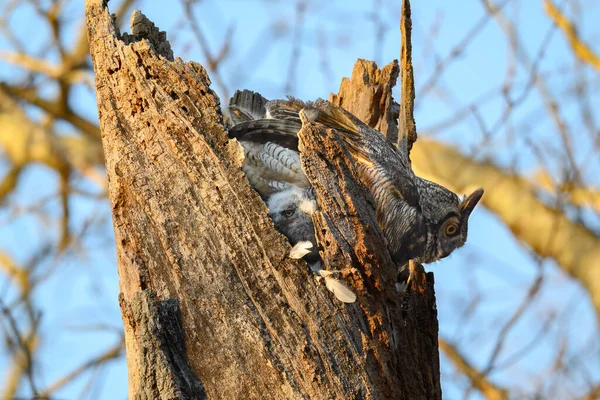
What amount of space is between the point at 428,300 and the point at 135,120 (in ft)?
3.79

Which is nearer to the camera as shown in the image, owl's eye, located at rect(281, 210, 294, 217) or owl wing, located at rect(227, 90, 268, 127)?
owl's eye, located at rect(281, 210, 294, 217)

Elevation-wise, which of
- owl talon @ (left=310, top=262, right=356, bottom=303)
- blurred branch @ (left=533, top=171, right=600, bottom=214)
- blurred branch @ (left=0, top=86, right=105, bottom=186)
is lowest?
owl talon @ (left=310, top=262, right=356, bottom=303)

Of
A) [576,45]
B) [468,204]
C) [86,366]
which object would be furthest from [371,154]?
[576,45]

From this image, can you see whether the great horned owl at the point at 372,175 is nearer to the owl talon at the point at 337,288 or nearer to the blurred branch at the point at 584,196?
the owl talon at the point at 337,288

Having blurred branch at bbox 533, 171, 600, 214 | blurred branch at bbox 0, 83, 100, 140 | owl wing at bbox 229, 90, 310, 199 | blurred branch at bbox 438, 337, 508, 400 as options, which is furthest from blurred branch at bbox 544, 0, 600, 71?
owl wing at bbox 229, 90, 310, 199

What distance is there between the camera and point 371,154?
2.79 metres

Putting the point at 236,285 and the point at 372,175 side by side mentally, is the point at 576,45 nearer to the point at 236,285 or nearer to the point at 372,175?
the point at 372,175

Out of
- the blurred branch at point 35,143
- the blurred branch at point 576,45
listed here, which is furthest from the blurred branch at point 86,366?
the blurred branch at point 576,45

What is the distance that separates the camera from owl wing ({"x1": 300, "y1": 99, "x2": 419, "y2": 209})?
9.11ft

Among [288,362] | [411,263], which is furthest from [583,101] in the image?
[288,362]

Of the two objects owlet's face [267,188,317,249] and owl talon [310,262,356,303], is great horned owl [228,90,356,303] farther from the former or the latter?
owl talon [310,262,356,303]

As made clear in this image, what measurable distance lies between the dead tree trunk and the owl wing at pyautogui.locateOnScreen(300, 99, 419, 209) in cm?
56

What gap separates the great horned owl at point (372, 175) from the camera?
9.05 ft

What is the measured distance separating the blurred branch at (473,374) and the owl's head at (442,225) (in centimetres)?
278
